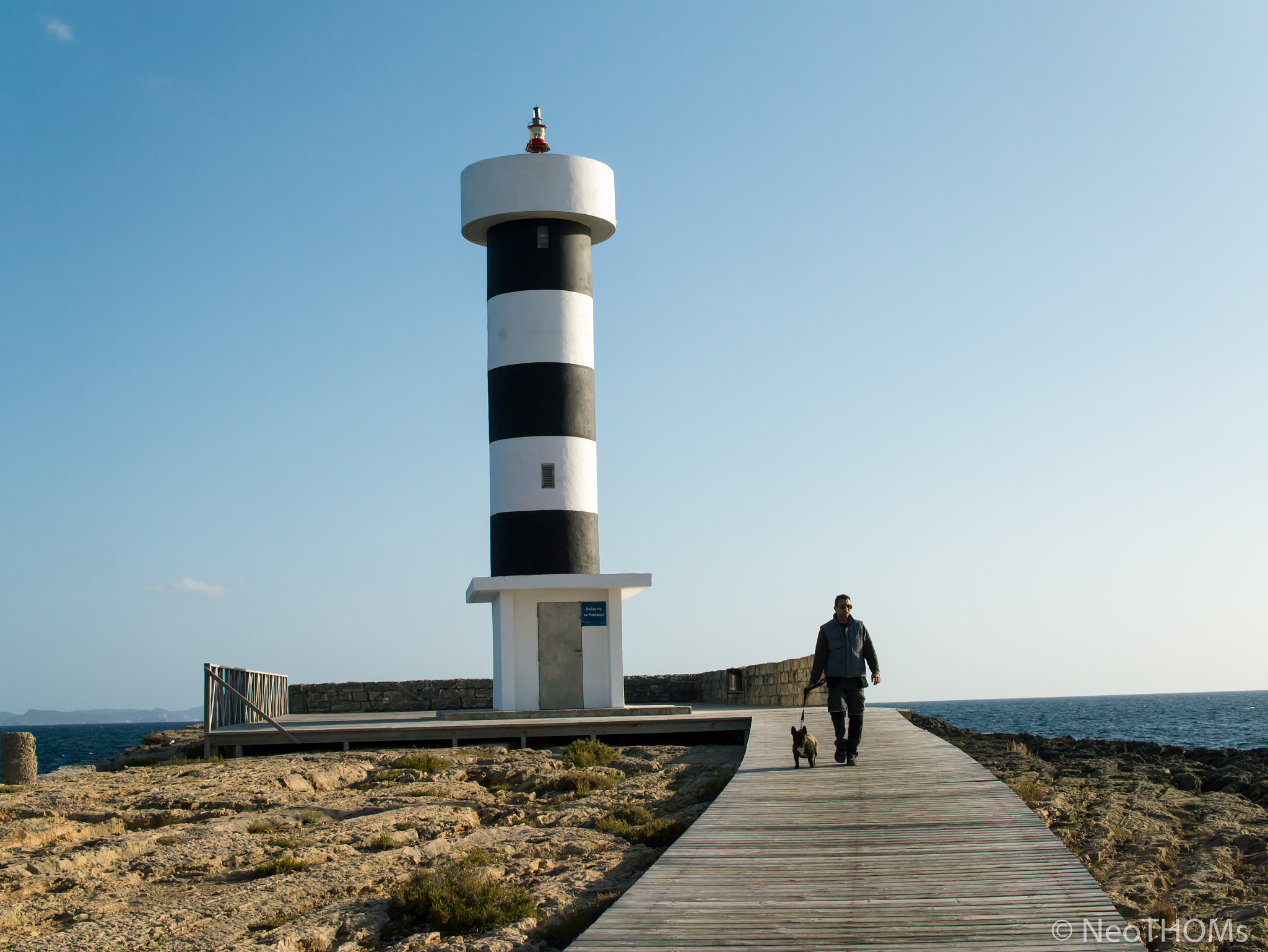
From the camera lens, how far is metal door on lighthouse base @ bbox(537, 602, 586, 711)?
729 inches

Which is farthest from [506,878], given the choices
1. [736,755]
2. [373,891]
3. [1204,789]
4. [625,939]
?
[1204,789]

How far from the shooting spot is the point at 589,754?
1381cm

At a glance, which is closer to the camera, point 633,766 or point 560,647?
point 633,766

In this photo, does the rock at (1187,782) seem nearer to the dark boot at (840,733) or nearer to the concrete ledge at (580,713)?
the dark boot at (840,733)

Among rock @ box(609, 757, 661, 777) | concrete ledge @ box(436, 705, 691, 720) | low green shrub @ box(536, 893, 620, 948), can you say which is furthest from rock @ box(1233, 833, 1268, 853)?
concrete ledge @ box(436, 705, 691, 720)

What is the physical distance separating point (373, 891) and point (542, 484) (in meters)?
11.8

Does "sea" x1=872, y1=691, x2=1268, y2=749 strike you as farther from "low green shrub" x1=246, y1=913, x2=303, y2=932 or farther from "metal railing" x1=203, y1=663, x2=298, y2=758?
"low green shrub" x1=246, y1=913, x2=303, y2=932

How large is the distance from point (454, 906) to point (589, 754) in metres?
7.54

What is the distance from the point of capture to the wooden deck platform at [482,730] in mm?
15359

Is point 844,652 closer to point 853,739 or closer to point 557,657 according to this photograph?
point 853,739

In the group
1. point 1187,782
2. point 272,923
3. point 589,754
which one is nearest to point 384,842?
point 272,923

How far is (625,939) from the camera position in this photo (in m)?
4.70

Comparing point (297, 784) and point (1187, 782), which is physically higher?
point (297, 784)

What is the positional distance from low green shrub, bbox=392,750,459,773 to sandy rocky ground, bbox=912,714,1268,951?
624 centimetres
